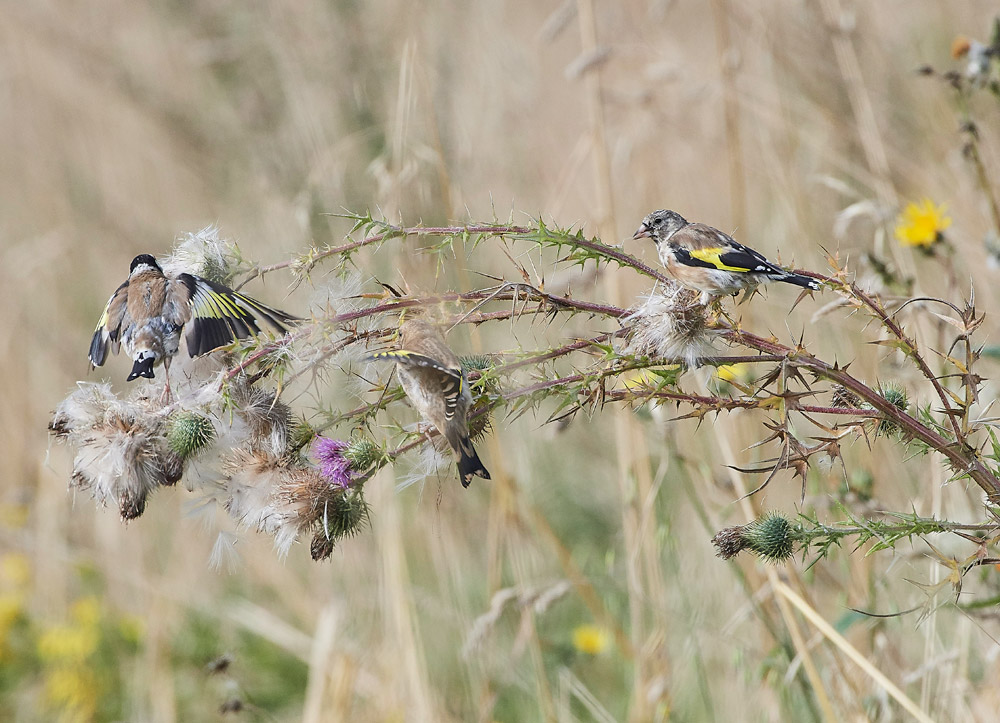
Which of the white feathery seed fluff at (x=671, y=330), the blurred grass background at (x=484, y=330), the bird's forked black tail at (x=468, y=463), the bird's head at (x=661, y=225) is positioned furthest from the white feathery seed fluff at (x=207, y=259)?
the bird's head at (x=661, y=225)

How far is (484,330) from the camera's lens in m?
4.90

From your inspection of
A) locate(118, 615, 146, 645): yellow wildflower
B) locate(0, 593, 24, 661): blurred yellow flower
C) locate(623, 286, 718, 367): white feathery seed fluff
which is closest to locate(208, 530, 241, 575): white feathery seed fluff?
locate(623, 286, 718, 367): white feathery seed fluff

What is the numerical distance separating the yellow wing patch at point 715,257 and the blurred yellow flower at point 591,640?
6.69 ft

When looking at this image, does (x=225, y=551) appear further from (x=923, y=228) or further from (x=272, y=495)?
(x=923, y=228)

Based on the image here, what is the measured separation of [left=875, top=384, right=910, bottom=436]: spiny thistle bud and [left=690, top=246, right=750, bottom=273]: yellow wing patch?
1.64 ft

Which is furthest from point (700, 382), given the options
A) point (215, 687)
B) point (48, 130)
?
point (48, 130)

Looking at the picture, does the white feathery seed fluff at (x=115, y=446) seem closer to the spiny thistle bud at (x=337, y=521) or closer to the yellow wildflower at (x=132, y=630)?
the spiny thistle bud at (x=337, y=521)

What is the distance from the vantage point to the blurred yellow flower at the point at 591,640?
13.1 feet

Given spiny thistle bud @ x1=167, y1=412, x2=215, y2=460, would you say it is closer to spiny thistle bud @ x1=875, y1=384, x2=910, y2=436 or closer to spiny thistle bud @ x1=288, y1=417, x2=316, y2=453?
spiny thistle bud @ x1=288, y1=417, x2=316, y2=453

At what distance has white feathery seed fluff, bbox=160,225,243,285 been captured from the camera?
2.04 meters

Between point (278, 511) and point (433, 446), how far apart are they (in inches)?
13.0

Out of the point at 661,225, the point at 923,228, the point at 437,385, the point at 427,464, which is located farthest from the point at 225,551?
the point at 923,228

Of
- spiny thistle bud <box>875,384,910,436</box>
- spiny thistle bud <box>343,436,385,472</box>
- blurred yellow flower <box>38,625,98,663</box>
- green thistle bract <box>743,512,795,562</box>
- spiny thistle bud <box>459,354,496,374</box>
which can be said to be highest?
blurred yellow flower <box>38,625,98,663</box>

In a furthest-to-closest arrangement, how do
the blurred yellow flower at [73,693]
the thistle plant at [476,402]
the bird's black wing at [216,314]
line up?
the blurred yellow flower at [73,693], the bird's black wing at [216,314], the thistle plant at [476,402]
